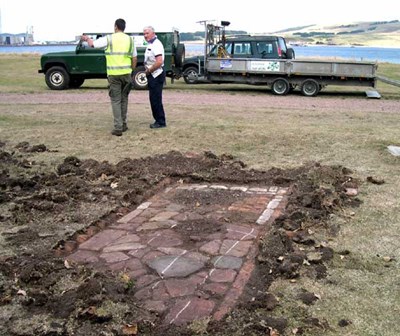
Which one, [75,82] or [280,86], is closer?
[280,86]

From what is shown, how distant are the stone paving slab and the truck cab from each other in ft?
48.2

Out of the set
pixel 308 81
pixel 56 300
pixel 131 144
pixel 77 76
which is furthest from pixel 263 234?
pixel 77 76

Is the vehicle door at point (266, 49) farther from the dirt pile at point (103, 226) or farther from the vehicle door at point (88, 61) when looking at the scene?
the dirt pile at point (103, 226)

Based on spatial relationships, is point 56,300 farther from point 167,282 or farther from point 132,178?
point 132,178

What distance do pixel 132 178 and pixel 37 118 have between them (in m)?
6.13

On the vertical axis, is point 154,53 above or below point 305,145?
above

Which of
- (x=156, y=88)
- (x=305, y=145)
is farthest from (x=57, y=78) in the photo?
(x=305, y=145)

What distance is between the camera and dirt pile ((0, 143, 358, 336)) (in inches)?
126

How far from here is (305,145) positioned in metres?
8.77

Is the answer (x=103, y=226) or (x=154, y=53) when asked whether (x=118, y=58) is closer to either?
(x=154, y=53)

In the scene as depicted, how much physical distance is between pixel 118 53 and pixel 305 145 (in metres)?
3.55

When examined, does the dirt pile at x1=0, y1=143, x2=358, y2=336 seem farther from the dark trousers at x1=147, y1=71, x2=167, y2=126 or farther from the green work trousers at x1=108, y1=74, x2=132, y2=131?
the dark trousers at x1=147, y1=71, x2=167, y2=126

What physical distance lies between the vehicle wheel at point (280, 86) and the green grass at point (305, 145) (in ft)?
1.91

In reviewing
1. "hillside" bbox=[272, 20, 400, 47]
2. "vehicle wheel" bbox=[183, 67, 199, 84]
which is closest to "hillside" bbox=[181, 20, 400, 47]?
"hillside" bbox=[272, 20, 400, 47]
